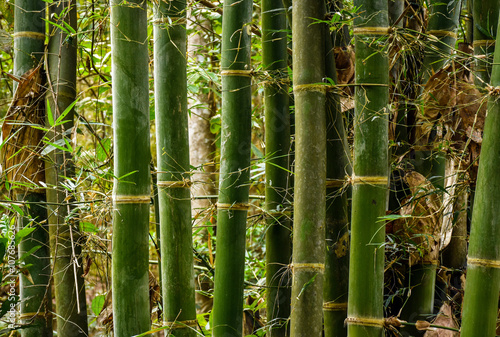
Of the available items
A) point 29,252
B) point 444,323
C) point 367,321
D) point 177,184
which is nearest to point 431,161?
point 444,323

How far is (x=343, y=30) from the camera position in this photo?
5.84 feet

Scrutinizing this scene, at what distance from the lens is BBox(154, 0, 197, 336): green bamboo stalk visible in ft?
5.02

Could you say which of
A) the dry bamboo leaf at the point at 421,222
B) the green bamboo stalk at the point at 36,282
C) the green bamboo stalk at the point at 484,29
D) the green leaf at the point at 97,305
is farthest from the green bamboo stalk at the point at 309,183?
the green leaf at the point at 97,305

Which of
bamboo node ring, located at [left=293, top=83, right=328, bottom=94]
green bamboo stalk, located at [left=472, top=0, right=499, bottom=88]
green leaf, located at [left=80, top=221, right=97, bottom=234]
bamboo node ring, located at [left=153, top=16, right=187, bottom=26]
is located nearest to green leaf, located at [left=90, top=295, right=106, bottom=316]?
green leaf, located at [left=80, top=221, right=97, bottom=234]

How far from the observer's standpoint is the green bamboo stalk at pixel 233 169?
156 centimetres

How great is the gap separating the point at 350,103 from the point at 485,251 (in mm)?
578

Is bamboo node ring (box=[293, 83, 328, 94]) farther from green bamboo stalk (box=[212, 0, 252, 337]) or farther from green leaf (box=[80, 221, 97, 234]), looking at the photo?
green leaf (box=[80, 221, 97, 234])

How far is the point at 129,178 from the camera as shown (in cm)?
140

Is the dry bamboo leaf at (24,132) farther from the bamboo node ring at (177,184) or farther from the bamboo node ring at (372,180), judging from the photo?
the bamboo node ring at (372,180)

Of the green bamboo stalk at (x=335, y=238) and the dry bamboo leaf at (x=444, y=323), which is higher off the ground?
the green bamboo stalk at (x=335, y=238)

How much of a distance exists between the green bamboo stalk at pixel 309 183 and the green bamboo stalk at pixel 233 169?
8.7 inches

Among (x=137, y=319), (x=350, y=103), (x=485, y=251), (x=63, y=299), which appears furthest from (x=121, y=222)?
(x=485, y=251)

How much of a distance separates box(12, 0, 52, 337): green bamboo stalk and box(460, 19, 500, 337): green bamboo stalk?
47.7 inches

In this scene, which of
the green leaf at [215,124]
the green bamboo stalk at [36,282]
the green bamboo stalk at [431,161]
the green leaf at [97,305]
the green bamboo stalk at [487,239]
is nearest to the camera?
the green bamboo stalk at [487,239]
